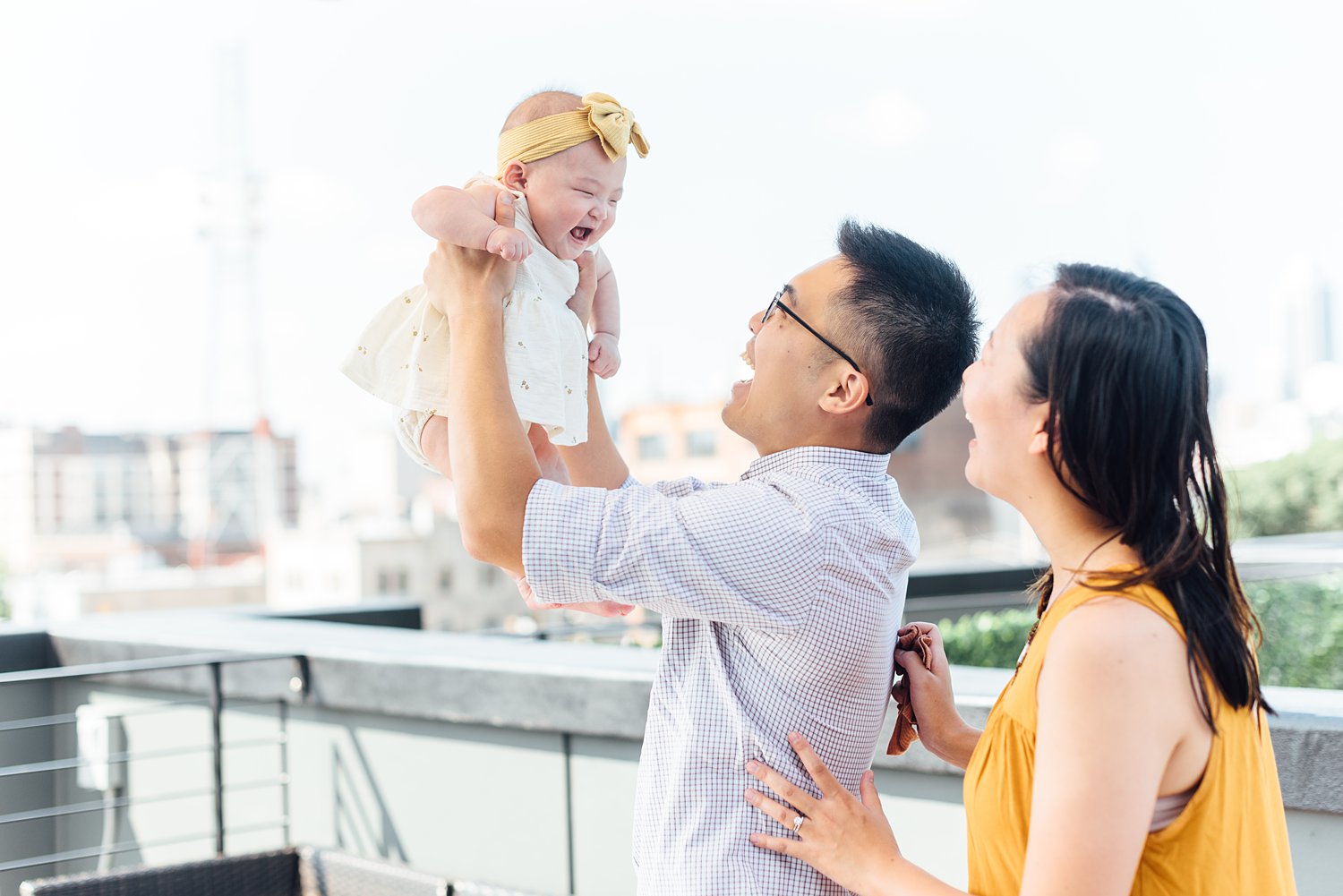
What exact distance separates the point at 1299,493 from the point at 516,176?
1278cm

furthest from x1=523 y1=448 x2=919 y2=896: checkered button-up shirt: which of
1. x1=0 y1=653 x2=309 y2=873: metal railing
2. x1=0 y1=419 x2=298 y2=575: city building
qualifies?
x1=0 y1=419 x2=298 y2=575: city building

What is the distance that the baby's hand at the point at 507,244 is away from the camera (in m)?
1.32

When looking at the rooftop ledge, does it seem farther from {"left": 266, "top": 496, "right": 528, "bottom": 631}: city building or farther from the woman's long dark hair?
{"left": 266, "top": 496, "right": 528, "bottom": 631}: city building

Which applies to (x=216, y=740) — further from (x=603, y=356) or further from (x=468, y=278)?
(x=468, y=278)

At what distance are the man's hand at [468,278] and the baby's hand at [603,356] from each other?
290 mm

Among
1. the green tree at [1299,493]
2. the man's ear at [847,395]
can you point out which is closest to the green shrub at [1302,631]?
the man's ear at [847,395]

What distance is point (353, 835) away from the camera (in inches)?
141

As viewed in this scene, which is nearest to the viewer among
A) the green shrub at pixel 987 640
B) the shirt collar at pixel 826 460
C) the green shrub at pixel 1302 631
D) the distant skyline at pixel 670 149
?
the shirt collar at pixel 826 460

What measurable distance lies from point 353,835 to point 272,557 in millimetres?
56062

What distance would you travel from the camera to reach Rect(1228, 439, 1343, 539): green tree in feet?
41.0

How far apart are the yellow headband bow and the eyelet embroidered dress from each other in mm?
65

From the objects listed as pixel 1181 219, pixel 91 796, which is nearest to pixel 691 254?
pixel 1181 219

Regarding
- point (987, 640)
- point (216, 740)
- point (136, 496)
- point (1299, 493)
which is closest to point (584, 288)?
point (216, 740)

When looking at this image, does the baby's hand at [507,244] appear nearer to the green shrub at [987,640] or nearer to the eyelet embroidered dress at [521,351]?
the eyelet embroidered dress at [521,351]
